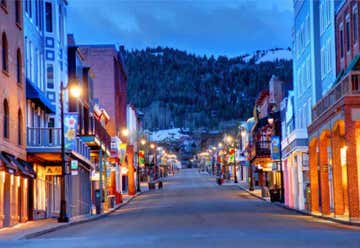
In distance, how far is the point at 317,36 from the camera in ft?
182

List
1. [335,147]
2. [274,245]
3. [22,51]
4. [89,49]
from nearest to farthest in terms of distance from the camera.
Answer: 1. [274,245]
2. [335,147]
3. [22,51]
4. [89,49]

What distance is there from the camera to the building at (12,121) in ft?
124

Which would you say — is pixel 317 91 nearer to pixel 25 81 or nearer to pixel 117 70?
pixel 25 81

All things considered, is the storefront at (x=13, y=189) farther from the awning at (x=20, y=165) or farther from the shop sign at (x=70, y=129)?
the shop sign at (x=70, y=129)

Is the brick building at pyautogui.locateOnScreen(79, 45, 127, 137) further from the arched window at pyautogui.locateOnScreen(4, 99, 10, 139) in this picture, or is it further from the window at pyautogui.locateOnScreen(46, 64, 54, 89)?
the arched window at pyautogui.locateOnScreen(4, 99, 10, 139)

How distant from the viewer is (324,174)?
45.1m

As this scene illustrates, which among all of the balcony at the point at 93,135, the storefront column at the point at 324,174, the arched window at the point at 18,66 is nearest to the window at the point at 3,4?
the arched window at the point at 18,66

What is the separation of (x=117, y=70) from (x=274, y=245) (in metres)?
90.2

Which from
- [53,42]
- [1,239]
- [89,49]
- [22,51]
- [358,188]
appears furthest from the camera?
[89,49]

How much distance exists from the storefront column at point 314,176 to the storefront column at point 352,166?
493 inches

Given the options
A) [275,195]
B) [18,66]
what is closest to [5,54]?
[18,66]

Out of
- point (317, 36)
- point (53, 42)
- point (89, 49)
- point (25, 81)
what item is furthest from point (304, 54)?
point (89, 49)

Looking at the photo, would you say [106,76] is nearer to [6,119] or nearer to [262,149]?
[262,149]

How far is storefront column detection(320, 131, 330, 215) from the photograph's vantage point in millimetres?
44062
